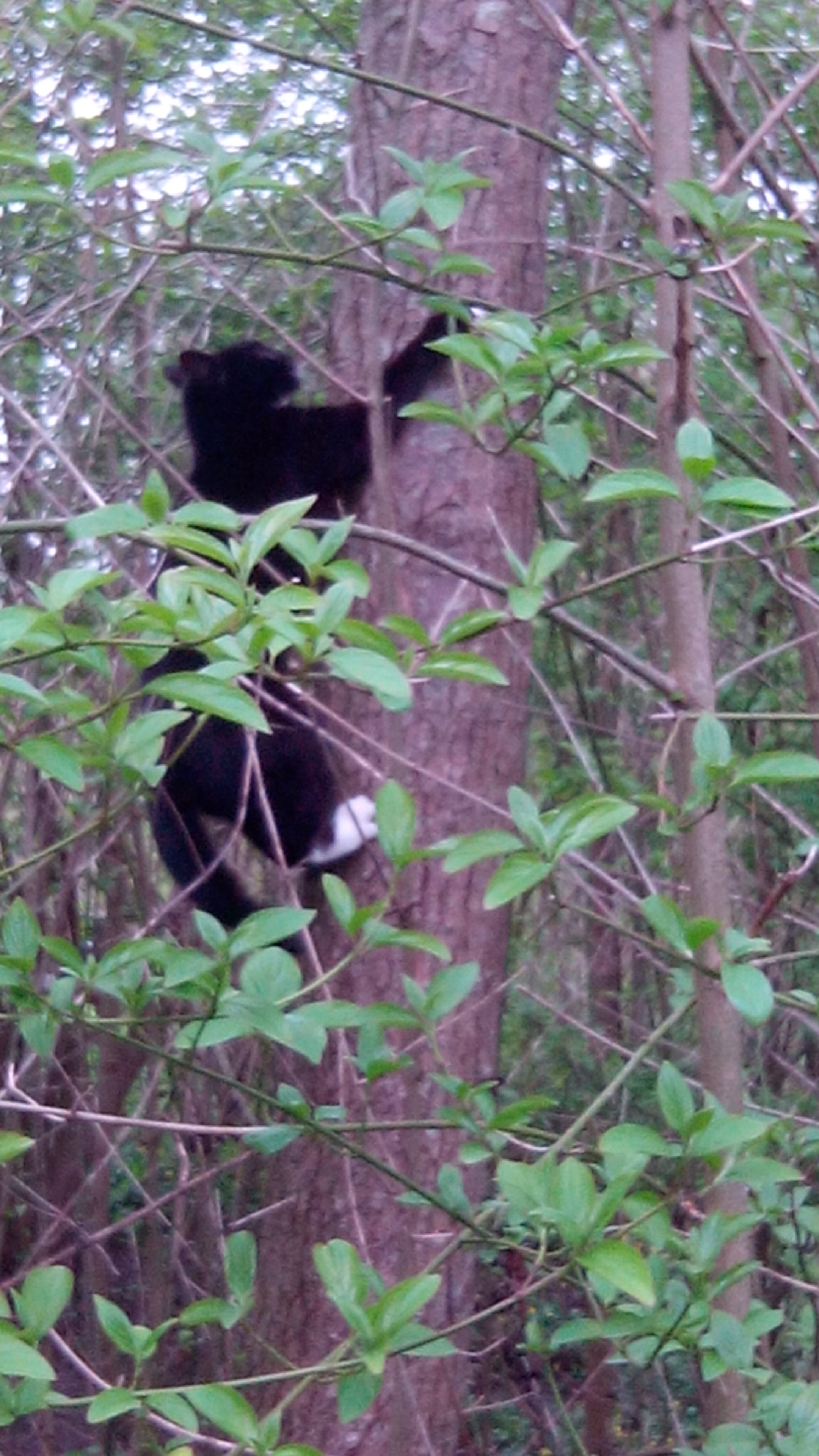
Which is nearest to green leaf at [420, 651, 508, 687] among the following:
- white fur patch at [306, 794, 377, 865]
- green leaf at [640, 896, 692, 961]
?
green leaf at [640, 896, 692, 961]

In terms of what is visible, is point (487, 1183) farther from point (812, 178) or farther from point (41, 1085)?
point (812, 178)

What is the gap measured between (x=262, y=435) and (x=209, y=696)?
2.30 meters

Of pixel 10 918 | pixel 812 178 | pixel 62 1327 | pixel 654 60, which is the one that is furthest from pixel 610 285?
pixel 62 1327

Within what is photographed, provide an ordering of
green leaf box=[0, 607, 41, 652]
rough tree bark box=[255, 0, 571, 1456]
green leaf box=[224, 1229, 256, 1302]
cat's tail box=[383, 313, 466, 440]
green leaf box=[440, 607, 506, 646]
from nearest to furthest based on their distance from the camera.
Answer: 1. green leaf box=[0, 607, 41, 652]
2. green leaf box=[440, 607, 506, 646]
3. green leaf box=[224, 1229, 256, 1302]
4. rough tree bark box=[255, 0, 571, 1456]
5. cat's tail box=[383, 313, 466, 440]

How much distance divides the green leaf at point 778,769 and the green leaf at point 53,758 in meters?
0.52

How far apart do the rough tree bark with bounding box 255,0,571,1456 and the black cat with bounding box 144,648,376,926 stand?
64cm

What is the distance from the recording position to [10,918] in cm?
→ 133

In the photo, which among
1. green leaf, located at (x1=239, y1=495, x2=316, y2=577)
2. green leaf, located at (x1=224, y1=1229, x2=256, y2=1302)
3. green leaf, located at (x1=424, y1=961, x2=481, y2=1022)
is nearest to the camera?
green leaf, located at (x1=239, y1=495, x2=316, y2=577)

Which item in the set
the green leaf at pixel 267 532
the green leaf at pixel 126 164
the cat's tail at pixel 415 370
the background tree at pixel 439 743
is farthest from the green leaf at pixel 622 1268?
the cat's tail at pixel 415 370

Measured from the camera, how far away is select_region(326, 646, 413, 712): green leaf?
3.50 ft

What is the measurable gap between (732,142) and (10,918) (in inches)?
71.7

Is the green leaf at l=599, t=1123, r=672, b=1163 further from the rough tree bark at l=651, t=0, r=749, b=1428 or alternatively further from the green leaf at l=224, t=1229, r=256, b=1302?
the green leaf at l=224, t=1229, r=256, b=1302

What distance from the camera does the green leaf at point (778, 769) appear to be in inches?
46.8

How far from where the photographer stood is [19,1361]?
1041mm
